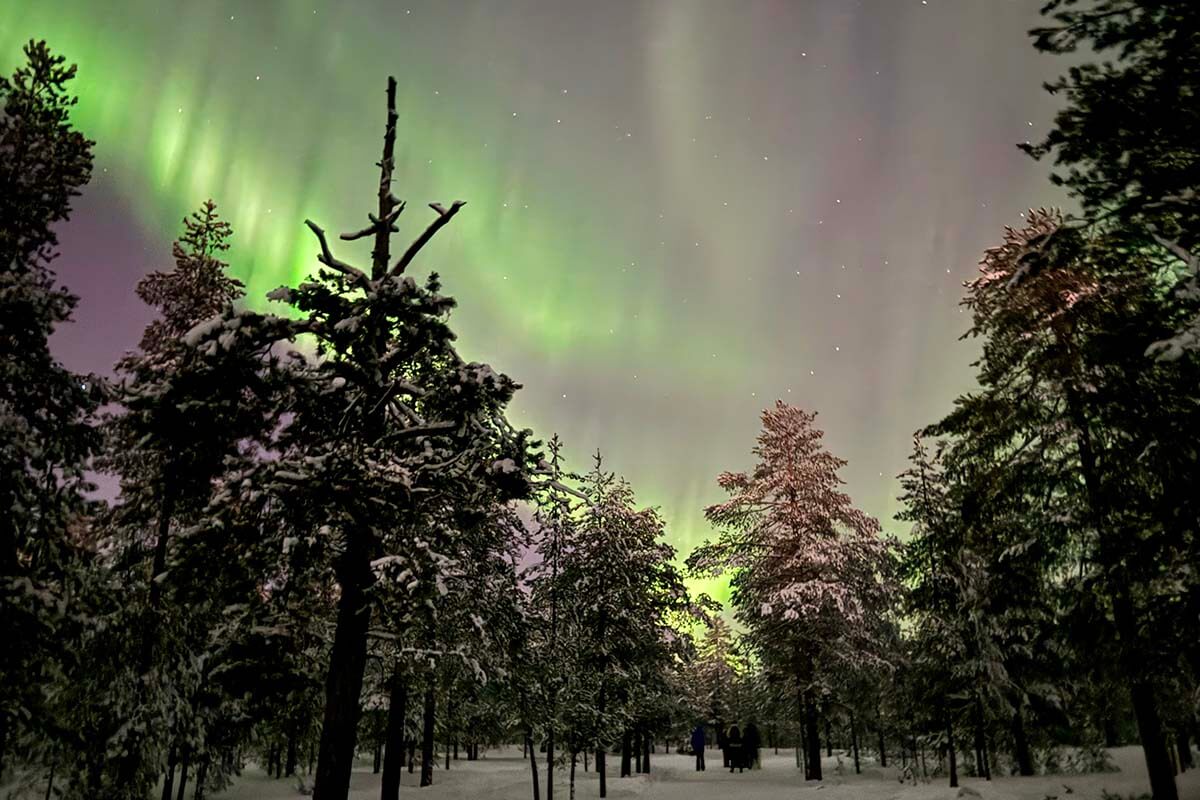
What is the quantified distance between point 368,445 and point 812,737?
2057 centimetres

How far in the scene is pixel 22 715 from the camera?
10469mm

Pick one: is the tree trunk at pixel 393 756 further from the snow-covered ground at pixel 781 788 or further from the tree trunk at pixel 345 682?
the tree trunk at pixel 345 682

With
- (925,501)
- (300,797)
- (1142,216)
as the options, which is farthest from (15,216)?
(925,501)

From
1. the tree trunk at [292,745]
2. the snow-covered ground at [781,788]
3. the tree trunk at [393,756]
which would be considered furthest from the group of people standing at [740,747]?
the tree trunk at [393,756]

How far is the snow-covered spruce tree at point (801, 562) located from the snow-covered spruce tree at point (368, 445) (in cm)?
1585

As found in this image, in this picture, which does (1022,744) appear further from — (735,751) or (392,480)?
(392,480)

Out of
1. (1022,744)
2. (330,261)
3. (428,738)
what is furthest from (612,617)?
(330,261)

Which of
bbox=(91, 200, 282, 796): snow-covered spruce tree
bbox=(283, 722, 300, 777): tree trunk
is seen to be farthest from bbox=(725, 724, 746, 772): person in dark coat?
bbox=(91, 200, 282, 796): snow-covered spruce tree

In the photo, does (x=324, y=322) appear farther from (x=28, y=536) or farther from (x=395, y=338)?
(x=28, y=536)

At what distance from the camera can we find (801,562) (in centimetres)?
2450

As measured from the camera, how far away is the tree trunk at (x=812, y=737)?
2327 cm

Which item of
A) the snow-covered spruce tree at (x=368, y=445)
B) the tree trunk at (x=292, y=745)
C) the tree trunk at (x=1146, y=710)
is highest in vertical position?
the snow-covered spruce tree at (x=368, y=445)

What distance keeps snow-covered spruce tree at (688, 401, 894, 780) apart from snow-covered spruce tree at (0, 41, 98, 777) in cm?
1929

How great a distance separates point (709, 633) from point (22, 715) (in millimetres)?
69771
